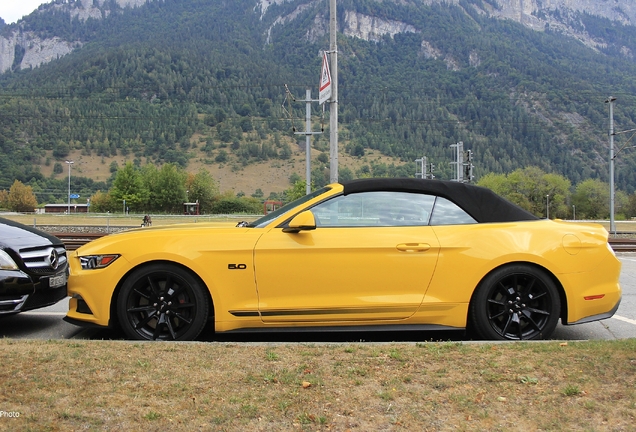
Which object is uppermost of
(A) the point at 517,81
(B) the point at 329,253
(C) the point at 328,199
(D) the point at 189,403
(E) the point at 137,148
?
(A) the point at 517,81

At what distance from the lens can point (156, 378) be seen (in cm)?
329

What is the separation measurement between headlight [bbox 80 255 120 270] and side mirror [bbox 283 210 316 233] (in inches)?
59.7

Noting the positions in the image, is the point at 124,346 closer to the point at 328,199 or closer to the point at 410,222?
the point at 328,199

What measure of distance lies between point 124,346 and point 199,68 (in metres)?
174

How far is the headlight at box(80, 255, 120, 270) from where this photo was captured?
15.3 feet

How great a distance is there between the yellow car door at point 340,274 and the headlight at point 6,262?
7.66ft

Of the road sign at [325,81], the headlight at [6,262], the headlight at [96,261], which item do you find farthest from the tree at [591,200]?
the headlight at [6,262]

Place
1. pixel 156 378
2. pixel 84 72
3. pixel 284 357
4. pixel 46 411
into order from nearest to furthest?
1. pixel 46 411
2. pixel 156 378
3. pixel 284 357
4. pixel 84 72

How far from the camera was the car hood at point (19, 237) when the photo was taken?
5160mm

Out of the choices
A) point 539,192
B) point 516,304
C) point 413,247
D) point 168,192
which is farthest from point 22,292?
point 168,192

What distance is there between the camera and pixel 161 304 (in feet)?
Answer: 15.2

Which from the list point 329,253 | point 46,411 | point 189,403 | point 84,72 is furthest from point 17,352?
point 84,72

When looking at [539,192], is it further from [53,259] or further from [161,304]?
[161,304]

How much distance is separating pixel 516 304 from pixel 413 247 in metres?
1.04
